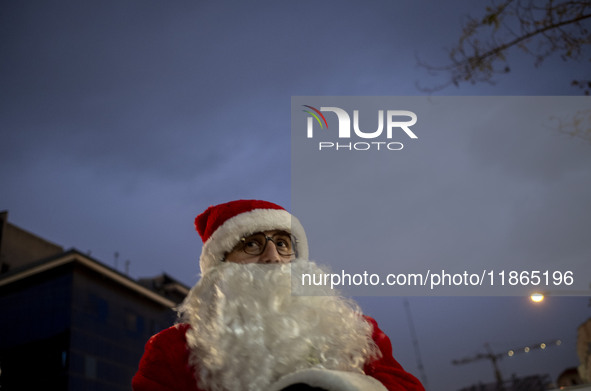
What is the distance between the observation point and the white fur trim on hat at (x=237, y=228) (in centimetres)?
187

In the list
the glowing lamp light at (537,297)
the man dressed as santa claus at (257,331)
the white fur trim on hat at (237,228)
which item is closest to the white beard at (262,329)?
the man dressed as santa claus at (257,331)

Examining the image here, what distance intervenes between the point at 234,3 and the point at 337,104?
105 inches

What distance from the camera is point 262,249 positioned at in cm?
187

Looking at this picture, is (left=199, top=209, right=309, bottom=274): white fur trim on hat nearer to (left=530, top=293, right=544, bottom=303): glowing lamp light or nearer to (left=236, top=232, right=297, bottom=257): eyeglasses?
(left=236, top=232, right=297, bottom=257): eyeglasses

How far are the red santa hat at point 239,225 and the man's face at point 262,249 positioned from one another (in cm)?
2

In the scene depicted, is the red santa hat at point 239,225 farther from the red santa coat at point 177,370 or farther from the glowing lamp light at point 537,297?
the glowing lamp light at point 537,297

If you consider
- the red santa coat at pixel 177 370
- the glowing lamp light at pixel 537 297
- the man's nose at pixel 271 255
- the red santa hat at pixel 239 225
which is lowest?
the red santa coat at pixel 177 370

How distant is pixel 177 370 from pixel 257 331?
0.30m

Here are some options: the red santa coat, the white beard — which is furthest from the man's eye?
the red santa coat

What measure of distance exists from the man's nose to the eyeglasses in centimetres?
2

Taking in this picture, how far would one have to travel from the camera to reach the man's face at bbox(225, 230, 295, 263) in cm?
182

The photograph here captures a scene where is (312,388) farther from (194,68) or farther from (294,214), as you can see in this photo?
(194,68)

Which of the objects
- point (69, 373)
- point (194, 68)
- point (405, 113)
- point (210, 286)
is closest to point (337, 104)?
point (405, 113)

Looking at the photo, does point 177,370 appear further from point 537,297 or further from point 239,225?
point 537,297
